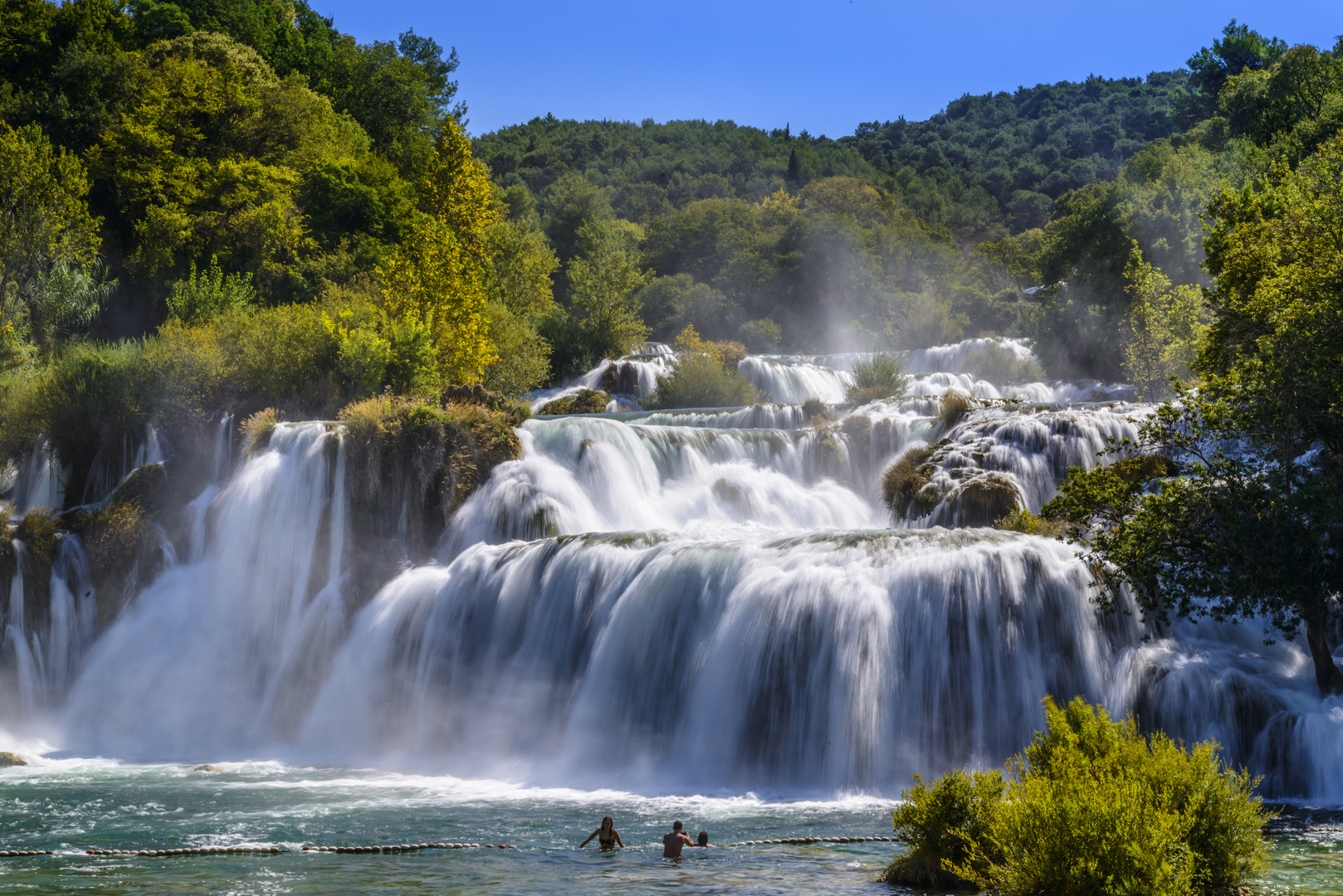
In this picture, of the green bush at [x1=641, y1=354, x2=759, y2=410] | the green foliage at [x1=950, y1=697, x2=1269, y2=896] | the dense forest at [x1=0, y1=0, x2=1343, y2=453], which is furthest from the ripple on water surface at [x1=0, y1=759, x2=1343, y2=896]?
the green bush at [x1=641, y1=354, x2=759, y2=410]

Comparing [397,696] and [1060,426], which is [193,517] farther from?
[1060,426]

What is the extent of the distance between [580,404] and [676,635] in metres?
23.7

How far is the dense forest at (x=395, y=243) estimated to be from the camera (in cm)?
3322

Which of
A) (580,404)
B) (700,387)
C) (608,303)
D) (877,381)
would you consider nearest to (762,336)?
(608,303)

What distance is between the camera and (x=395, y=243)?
4881 cm

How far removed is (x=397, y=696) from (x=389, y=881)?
1120 cm

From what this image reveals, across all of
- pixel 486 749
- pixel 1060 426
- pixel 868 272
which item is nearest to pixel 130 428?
pixel 486 749

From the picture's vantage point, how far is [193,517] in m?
26.2

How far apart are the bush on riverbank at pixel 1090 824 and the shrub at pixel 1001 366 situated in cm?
3860

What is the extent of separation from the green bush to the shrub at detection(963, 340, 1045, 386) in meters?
11.9

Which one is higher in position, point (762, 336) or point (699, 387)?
point (762, 336)

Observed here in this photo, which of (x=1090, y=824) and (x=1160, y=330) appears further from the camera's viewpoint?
(x=1160, y=330)

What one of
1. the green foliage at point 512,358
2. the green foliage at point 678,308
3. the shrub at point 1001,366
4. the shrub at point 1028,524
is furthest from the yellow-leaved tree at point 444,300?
the green foliage at point 678,308

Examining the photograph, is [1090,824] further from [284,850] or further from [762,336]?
[762,336]
